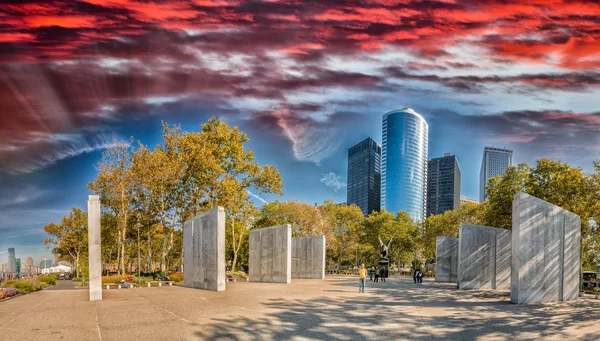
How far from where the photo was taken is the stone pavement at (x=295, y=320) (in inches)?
431

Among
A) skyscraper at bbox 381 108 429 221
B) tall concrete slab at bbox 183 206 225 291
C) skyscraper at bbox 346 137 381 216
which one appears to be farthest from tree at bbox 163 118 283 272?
skyscraper at bbox 346 137 381 216

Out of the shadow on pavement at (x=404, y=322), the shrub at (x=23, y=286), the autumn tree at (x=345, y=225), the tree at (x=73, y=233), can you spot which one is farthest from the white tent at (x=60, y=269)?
the shadow on pavement at (x=404, y=322)

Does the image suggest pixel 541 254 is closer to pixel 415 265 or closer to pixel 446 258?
pixel 446 258

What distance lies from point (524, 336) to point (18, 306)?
1908cm

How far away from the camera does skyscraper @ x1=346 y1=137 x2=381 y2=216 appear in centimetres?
16412

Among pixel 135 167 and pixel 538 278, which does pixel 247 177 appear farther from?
pixel 538 278

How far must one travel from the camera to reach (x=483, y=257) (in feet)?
90.8

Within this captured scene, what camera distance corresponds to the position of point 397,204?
147 metres

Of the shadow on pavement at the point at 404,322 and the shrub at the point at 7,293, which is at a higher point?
the shadow on pavement at the point at 404,322

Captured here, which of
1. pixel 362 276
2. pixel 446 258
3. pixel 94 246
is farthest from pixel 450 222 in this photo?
pixel 94 246

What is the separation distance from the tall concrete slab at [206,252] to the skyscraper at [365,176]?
138400 millimetres

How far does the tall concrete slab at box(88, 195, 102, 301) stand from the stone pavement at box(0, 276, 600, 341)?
4.77ft

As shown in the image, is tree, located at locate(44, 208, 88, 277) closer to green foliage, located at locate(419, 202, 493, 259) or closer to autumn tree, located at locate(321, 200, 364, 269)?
autumn tree, located at locate(321, 200, 364, 269)

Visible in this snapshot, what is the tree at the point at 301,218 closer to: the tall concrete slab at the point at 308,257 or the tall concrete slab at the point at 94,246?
the tall concrete slab at the point at 308,257
